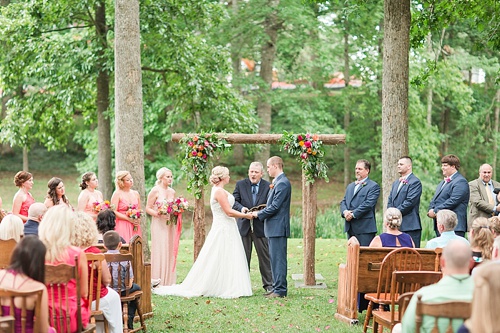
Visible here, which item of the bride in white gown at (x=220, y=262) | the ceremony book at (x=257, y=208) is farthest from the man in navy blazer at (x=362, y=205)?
the bride in white gown at (x=220, y=262)

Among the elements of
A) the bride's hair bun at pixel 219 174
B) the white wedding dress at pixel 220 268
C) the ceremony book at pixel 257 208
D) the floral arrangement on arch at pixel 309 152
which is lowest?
the white wedding dress at pixel 220 268

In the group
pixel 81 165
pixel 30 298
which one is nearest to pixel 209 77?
pixel 81 165

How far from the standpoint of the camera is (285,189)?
11.0 m

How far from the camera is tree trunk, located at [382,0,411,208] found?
39.1 ft

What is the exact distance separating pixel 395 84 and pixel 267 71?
48.4 ft

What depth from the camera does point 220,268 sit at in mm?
11359

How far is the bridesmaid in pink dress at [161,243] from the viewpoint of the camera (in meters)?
12.0

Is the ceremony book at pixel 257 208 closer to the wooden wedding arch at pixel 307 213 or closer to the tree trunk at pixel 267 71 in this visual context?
the wooden wedding arch at pixel 307 213

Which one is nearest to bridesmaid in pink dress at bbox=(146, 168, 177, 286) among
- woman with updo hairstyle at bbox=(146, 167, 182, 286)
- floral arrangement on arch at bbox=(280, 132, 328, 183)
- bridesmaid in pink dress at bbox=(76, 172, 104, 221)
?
woman with updo hairstyle at bbox=(146, 167, 182, 286)

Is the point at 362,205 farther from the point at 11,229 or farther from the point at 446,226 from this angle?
the point at 11,229

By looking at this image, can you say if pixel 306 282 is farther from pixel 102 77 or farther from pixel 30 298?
pixel 102 77

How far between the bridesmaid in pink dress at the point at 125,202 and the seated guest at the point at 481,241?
599cm

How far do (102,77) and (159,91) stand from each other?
2.13 meters

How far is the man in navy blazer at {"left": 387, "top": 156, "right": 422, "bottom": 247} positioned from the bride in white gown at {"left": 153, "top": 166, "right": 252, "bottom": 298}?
234cm
